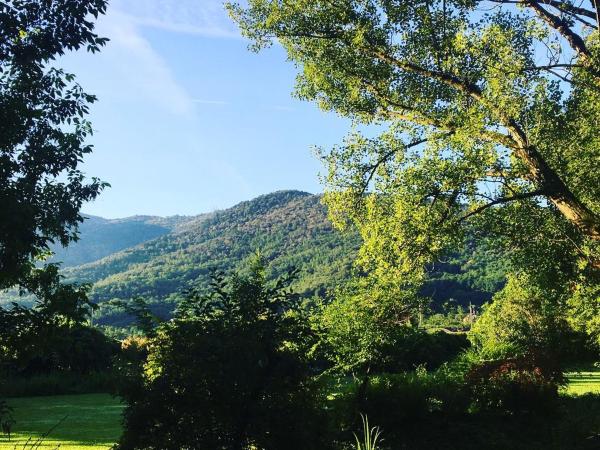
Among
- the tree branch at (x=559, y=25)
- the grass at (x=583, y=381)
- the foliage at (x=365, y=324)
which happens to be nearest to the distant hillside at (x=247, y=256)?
the grass at (x=583, y=381)

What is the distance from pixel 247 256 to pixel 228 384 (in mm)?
98980

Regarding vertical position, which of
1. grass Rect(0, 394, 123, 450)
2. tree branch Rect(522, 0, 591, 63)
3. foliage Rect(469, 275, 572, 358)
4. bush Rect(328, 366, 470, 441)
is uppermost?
tree branch Rect(522, 0, 591, 63)

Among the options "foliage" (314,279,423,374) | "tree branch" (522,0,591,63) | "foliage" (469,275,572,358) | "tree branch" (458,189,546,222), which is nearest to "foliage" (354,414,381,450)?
"foliage" (314,279,423,374)

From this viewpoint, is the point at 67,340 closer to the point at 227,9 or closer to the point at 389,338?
the point at 389,338

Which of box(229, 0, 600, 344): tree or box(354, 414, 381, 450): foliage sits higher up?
box(229, 0, 600, 344): tree

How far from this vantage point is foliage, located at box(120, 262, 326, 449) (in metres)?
5.33

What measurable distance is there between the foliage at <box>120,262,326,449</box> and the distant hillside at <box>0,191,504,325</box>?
79.2 metres

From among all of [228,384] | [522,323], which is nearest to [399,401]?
[228,384]

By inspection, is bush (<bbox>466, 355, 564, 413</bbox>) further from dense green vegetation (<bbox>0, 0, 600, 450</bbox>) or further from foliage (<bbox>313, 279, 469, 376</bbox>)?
foliage (<bbox>313, 279, 469, 376</bbox>)

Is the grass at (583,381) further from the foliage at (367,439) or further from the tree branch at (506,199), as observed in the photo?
the foliage at (367,439)

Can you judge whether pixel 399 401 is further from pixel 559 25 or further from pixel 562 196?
pixel 559 25

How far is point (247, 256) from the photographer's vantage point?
10381cm

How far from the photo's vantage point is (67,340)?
24.1ft

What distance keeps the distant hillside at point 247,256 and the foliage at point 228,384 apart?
79.2 metres
